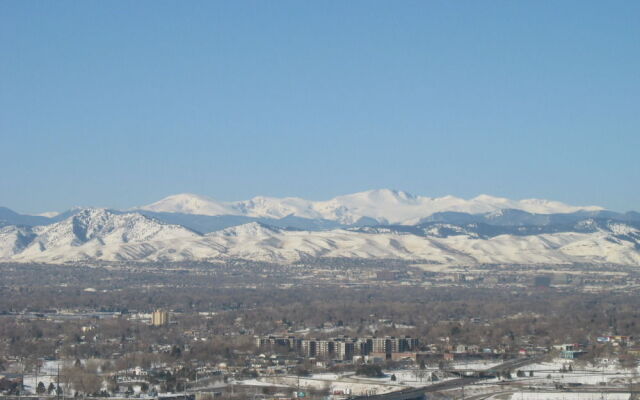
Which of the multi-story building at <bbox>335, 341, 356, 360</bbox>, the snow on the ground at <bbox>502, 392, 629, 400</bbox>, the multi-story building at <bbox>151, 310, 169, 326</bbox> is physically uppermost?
the multi-story building at <bbox>151, 310, 169, 326</bbox>

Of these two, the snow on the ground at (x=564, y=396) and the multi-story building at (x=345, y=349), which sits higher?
the multi-story building at (x=345, y=349)

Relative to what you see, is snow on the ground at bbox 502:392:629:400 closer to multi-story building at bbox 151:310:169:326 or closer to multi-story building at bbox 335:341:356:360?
multi-story building at bbox 335:341:356:360

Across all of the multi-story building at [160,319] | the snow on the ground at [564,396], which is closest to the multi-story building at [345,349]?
the snow on the ground at [564,396]

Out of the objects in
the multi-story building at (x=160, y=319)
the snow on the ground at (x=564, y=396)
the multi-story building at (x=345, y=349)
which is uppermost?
the multi-story building at (x=160, y=319)

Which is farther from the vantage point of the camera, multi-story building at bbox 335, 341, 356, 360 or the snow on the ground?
multi-story building at bbox 335, 341, 356, 360

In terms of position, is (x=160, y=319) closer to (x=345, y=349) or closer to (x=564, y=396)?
(x=345, y=349)

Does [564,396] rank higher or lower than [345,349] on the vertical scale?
lower

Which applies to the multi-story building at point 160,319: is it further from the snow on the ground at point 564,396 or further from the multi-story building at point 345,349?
the snow on the ground at point 564,396

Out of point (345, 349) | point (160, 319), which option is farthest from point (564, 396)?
point (160, 319)

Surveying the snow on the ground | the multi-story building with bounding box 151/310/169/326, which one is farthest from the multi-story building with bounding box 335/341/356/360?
the multi-story building with bounding box 151/310/169/326

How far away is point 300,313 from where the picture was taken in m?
130

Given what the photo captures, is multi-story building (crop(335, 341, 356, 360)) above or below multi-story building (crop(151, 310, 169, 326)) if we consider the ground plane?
below

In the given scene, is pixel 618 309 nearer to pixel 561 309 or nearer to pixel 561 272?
pixel 561 309

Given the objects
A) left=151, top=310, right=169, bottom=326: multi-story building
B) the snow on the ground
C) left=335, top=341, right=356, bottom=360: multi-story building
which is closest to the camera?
the snow on the ground
